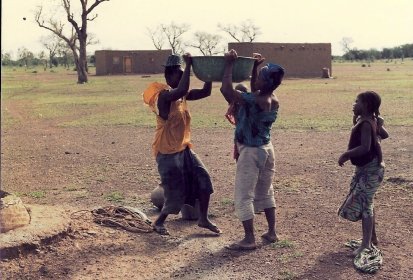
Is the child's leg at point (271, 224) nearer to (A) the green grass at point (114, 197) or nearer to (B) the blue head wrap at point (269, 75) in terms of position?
(B) the blue head wrap at point (269, 75)

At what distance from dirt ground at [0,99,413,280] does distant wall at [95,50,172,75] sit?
42.3m

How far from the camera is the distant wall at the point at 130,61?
53281mm

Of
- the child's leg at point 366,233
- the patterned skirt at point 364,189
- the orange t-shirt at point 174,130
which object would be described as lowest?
the child's leg at point 366,233

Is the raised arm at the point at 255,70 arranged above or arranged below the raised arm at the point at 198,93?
above

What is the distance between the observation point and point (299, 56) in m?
40.7

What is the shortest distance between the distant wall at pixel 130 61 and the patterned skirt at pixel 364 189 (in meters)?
49.1

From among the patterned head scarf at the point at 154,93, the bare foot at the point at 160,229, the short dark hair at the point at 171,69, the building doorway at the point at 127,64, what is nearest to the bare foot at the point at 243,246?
the bare foot at the point at 160,229

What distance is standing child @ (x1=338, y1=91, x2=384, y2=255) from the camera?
14.7 ft

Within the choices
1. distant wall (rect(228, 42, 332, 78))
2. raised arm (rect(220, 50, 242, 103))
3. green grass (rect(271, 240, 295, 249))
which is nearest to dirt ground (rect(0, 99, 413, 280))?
green grass (rect(271, 240, 295, 249))

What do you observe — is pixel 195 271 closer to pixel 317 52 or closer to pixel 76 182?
pixel 76 182

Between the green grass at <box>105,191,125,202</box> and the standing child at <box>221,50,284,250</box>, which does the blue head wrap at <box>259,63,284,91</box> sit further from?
the green grass at <box>105,191,125,202</box>

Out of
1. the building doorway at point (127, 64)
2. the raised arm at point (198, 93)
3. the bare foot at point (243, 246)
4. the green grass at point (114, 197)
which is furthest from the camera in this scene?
the building doorway at point (127, 64)

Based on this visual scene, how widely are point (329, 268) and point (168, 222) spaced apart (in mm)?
1881

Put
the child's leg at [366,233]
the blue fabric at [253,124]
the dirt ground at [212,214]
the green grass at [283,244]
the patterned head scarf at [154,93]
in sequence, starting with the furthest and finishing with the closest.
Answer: the patterned head scarf at [154,93], the green grass at [283,244], the blue fabric at [253,124], the child's leg at [366,233], the dirt ground at [212,214]
